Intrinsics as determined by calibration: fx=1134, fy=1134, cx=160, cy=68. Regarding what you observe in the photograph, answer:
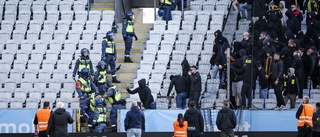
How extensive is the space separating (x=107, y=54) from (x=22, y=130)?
4722mm

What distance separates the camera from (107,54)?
1426 inches

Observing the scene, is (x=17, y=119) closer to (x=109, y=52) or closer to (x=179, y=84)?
(x=109, y=52)

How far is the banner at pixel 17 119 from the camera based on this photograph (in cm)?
3281

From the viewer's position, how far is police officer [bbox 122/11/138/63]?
121 ft

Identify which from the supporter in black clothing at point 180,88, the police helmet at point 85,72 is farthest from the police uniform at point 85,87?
the supporter in black clothing at point 180,88

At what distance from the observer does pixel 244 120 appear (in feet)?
107

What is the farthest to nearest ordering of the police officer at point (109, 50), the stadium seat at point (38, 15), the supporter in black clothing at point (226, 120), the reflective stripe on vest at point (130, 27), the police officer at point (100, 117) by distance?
the stadium seat at point (38, 15)
the reflective stripe on vest at point (130, 27)
the police officer at point (109, 50)
the police officer at point (100, 117)
the supporter in black clothing at point (226, 120)

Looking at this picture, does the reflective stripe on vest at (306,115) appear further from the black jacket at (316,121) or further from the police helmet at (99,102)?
the police helmet at (99,102)

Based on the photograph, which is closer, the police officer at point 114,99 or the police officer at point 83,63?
the police officer at point 114,99

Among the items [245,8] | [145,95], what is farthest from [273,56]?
[145,95]

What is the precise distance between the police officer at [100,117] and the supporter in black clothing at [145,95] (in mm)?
1176

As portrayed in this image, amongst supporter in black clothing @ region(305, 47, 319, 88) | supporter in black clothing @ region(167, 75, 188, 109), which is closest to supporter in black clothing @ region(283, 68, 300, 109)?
supporter in black clothing @ region(305, 47, 319, 88)

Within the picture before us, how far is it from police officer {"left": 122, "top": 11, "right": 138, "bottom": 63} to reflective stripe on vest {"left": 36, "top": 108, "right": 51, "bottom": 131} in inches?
311

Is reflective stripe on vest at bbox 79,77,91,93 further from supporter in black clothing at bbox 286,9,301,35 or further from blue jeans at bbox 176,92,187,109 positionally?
supporter in black clothing at bbox 286,9,301,35
